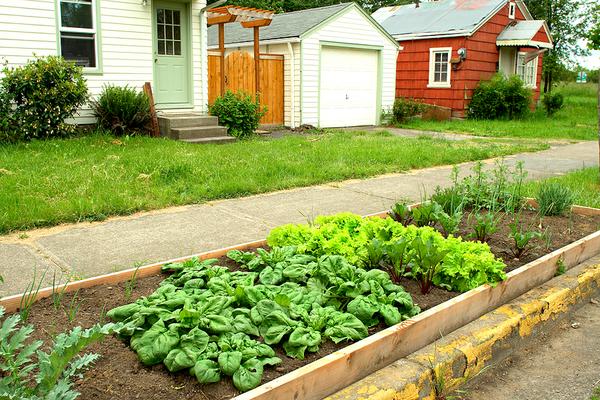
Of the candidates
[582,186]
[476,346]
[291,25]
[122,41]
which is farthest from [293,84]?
[476,346]

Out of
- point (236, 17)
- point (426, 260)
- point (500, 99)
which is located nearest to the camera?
point (426, 260)

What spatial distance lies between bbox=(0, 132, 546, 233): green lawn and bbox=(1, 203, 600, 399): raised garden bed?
8.44 ft

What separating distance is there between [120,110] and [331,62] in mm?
7256

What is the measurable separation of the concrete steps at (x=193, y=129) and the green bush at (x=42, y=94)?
1.80 metres

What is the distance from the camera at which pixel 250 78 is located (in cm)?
1529

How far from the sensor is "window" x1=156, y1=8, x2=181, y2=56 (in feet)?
42.4

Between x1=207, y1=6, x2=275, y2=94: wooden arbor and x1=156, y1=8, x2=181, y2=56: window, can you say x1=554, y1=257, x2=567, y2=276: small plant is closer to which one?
x1=207, y1=6, x2=275, y2=94: wooden arbor

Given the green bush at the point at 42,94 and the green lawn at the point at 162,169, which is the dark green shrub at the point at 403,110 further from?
the green bush at the point at 42,94

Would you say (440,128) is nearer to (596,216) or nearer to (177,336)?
(596,216)

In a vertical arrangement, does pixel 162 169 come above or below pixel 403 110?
below

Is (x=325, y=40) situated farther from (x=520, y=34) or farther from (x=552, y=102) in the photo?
(x=552, y=102)

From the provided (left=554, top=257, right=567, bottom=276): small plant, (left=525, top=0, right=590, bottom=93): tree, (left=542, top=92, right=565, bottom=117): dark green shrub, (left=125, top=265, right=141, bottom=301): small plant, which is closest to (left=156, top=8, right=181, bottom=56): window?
(left=125, top=265, right=141, bottom=301): small plant

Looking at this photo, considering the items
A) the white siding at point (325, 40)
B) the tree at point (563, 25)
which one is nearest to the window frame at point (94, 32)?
the white siding at point (325, 40)

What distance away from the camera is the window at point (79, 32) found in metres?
11.5
